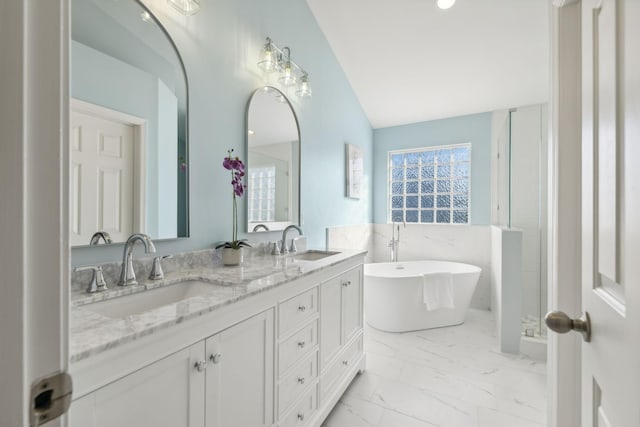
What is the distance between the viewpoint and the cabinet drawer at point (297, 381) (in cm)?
132

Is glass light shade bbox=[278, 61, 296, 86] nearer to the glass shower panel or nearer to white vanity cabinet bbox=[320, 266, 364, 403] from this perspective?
white vanity cabinet bbox=[320, 266, 364, 403]

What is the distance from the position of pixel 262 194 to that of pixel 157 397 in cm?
145

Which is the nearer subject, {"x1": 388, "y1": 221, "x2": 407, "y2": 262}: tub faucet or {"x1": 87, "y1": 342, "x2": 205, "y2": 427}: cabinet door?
{"x1": 87, "y1": 342, "x2": 205, "y2": 427}: cabinet door

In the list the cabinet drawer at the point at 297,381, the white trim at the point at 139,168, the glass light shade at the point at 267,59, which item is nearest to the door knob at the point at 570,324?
the cabinet drawer at the point at 297,381

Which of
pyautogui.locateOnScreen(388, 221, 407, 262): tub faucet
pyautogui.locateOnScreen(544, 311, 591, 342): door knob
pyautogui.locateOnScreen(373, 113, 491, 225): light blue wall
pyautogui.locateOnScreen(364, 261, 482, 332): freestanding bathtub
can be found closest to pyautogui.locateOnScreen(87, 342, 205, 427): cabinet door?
pyautogui.locateOnScreen(544, 311, 591, 342): door knob

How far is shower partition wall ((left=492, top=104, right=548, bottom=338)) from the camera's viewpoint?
2504mm

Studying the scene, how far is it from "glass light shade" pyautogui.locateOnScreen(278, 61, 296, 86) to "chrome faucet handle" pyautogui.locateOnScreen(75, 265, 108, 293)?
1753 mm

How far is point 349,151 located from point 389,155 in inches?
42.1

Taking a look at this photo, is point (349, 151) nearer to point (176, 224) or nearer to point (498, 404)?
point (176, 224)

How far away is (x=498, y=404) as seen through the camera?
1.86 metres

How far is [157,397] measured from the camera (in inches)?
31.5

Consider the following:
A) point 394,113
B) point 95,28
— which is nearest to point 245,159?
point 95,28
